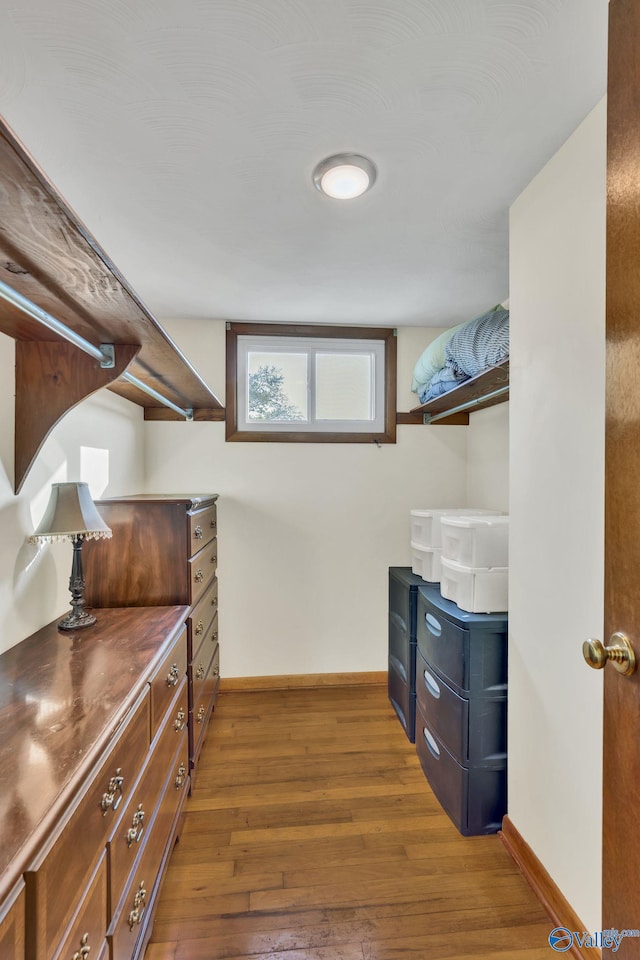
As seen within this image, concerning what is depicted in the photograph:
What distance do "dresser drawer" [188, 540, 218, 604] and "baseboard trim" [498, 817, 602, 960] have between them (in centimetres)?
151

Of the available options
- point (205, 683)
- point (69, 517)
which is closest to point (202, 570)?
point (205, 683)

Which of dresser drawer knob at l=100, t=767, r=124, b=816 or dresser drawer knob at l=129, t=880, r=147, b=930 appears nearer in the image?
dresser drawer knob at l=100, t=767, r=124, b=816

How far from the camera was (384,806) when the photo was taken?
177 centimetres

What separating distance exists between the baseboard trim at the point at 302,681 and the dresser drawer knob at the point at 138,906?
5.34 ft

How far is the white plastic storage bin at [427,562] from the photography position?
88.0 inches

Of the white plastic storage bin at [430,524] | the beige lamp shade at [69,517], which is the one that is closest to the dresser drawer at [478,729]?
the white plastic storage bin at [430,524]

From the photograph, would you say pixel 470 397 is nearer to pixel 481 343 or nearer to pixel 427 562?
pixel 481 343

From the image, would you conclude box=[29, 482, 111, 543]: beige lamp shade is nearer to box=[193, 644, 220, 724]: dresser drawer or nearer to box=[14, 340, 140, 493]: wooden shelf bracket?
box=[14, 340, 140, 493]: wooden shelf bracket

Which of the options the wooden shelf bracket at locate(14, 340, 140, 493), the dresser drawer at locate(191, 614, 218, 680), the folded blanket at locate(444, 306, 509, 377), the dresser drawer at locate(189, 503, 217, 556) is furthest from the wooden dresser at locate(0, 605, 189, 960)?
the folded blanket at locate(444, 306, 509, 377)

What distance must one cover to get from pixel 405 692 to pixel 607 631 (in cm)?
178

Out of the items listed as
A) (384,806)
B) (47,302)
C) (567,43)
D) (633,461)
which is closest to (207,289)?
(47,302)

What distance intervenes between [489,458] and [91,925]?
98.9 inches

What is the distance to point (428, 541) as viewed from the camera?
2.29 meters

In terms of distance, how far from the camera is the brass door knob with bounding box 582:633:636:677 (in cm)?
68
